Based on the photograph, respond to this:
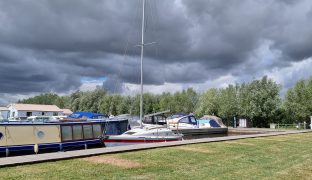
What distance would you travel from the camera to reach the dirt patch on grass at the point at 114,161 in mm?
11680

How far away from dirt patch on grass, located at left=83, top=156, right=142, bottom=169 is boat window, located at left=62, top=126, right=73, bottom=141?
38.8 feet

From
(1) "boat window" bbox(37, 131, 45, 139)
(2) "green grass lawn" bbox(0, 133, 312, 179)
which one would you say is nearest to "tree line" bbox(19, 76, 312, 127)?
(1) "boat window" bbox(37, 131, 45, 139)

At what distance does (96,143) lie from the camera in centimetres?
2589

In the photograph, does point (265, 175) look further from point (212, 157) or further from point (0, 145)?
point (0, 145)

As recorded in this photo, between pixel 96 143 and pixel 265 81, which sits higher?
pixel 265 81

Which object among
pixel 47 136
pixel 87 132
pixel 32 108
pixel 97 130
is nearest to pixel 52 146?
pixel 47 136

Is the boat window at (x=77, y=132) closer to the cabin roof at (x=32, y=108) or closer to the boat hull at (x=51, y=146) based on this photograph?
the boat hull at (x=51, y=146)

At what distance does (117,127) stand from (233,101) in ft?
171

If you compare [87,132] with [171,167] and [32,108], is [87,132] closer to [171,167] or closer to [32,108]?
[171,167]

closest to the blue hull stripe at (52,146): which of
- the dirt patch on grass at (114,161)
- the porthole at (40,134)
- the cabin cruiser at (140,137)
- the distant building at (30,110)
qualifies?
the porthole at (40,134)

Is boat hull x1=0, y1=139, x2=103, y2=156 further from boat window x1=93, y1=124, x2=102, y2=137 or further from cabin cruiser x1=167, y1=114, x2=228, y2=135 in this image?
cabin cruiser x1=167, y1=114, x2=228, y2=135

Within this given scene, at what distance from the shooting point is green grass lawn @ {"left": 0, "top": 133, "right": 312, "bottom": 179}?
32.9ft

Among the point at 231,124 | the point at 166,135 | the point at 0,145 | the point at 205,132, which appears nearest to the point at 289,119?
the point at 231,124

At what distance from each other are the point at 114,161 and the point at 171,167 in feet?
6.23
